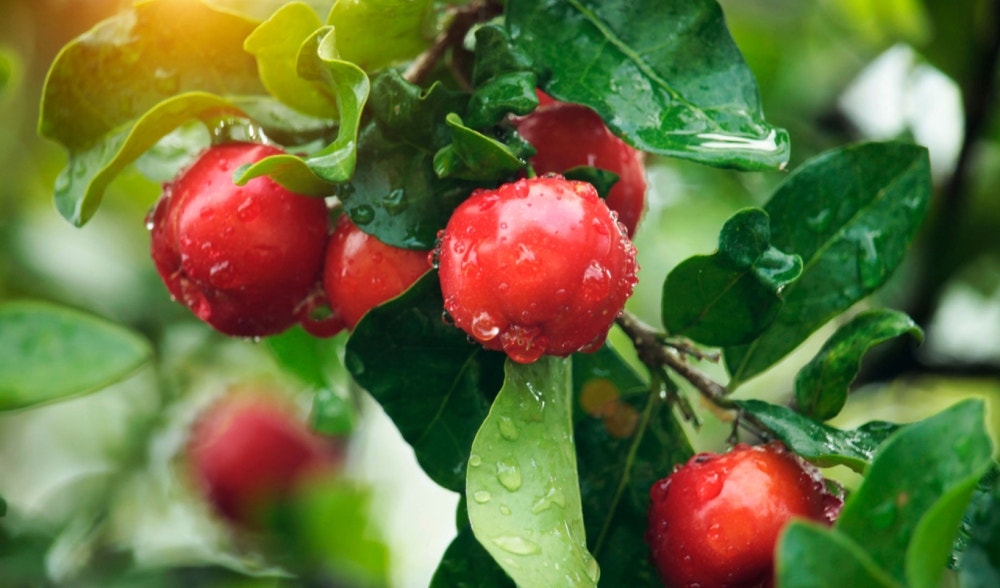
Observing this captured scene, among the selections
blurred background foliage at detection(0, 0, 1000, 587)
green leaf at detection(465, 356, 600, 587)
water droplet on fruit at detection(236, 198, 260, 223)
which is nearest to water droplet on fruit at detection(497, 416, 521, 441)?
green leaf at detection(465, 356, 600, 587)

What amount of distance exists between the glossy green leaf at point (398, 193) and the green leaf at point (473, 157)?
34mm

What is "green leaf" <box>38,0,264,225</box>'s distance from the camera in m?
1.16

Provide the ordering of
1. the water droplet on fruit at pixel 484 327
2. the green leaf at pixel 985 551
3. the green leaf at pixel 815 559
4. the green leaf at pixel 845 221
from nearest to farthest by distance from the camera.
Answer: the green leaf at pixel 815 559 → the green leaf at pixel 985 551 → the water droplet on fruit at pixel 484 327 → the green leaf at pixel 845 221

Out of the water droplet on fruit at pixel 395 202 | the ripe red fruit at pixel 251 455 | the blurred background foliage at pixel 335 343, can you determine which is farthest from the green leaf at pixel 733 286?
the ripe red fruit at pixel 251 455

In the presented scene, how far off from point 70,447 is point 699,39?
2574 mm

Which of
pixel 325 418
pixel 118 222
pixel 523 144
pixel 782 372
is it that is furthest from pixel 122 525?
pixel 523 144

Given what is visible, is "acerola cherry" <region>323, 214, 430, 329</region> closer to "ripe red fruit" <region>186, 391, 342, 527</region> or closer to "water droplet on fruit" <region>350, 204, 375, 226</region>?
"water droplet on fruit" <region>350, 204, 375, 226</region>

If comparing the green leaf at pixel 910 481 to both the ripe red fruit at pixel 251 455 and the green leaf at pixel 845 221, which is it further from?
the ripe red fruit at pixel 251 455

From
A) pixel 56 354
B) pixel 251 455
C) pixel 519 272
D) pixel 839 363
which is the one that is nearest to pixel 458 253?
pixel 519 272

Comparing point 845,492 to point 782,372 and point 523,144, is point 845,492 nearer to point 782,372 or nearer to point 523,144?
point 523,144

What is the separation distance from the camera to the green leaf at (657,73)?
1.01m

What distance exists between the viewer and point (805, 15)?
247 cm

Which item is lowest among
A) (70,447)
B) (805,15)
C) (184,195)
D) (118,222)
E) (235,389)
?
(70,447)

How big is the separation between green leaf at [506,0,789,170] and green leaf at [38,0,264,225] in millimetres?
338
